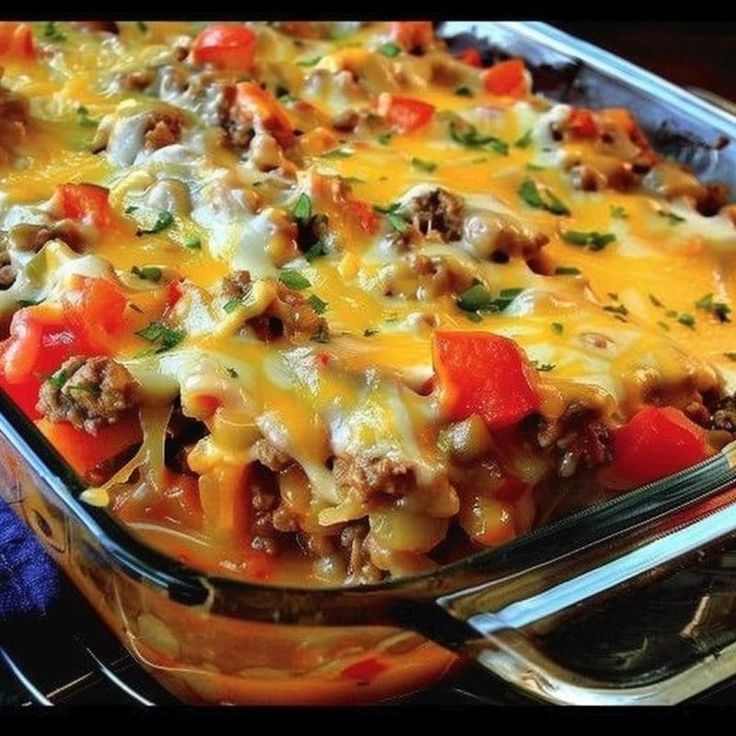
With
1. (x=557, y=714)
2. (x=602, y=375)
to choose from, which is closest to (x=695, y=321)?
(x=602, y=375)

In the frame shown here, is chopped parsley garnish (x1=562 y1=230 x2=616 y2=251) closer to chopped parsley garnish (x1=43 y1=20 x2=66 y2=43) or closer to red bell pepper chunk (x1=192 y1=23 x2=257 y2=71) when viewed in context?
red bell pepper chunk (x1=192 y1=23 x2=257 y2=71)

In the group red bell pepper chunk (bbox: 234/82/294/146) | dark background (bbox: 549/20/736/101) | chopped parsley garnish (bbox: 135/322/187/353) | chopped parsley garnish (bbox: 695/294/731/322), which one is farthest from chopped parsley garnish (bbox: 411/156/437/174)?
dark background (bbox: 549/20/736/101)

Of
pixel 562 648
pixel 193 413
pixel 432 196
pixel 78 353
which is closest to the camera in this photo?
pixel 562 648

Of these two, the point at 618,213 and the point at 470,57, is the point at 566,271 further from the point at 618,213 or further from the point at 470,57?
the point at 470,57

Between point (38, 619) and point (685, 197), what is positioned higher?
point (685, 197)

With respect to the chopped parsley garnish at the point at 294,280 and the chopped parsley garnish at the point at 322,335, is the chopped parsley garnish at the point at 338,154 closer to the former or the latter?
the chopped parsley garnish at the point at 294,280

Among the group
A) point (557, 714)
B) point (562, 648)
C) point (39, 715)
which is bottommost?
point (39, 715)

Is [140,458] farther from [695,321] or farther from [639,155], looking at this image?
[639,155]
